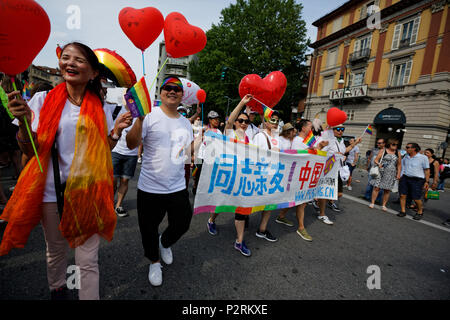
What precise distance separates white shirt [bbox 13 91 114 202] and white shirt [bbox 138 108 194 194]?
0.57 meters

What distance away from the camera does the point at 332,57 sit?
85.2 ft

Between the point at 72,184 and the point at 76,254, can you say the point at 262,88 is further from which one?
the point at 76,254

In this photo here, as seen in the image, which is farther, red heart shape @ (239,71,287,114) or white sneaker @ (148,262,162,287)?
red heart shape @ (239,71,287,114)

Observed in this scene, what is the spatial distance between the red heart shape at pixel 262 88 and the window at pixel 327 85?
2622 centimetres

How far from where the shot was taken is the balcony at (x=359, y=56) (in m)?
21.6

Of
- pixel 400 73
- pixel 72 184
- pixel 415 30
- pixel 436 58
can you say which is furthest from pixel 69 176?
pixel 415 30

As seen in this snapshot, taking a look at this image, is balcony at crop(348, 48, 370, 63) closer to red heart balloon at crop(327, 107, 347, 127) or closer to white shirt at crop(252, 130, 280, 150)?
red heart balloon at crop(327, 107, 347, 127)

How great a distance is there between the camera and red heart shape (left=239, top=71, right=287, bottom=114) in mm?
3176

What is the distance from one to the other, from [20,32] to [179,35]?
1.32 m

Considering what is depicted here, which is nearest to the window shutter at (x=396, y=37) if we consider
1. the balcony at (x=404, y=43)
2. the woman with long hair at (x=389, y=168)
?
the balcony at (x=404, y=43)

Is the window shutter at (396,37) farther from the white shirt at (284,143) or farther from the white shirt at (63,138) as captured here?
the white shirt at (63,138)

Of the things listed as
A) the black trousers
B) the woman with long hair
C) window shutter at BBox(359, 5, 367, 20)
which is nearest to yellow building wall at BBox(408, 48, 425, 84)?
window shutter at BBox(359, 5, 367, 20)

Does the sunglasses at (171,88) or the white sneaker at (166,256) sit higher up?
the sunglasses at (171,88)
